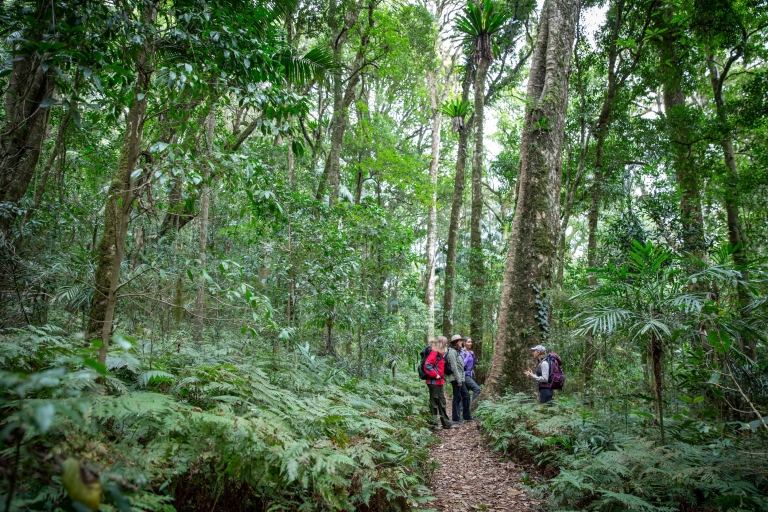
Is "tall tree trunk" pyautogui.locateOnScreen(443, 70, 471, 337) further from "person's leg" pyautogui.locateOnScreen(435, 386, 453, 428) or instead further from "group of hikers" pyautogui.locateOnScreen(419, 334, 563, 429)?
"person's leg" pyautogui.locateOnScreen(435, 386, 453, 428)

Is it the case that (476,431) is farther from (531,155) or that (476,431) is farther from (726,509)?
(531,155)

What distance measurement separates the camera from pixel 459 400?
846 cm

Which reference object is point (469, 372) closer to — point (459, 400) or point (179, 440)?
point (459, 400)

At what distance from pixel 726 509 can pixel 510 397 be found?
15.4 ft

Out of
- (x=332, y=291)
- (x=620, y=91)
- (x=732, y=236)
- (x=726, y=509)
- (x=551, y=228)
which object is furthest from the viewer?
(x=620, y=91)

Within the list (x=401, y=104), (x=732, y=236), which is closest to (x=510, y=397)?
(x=732, y=236)

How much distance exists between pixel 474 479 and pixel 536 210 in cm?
570

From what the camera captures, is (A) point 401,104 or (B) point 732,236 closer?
(B) point 732,236

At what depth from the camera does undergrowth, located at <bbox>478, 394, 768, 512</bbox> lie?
10.8ft

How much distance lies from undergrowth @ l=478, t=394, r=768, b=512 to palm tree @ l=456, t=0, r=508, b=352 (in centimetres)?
1034

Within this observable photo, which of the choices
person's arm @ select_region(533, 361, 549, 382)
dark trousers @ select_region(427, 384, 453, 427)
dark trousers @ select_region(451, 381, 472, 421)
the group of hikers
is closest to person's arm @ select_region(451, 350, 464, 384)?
the group of hikers

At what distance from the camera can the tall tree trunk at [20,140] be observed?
466cm

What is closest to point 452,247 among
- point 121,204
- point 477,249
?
point 477,249

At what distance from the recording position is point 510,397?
778 centimetres
